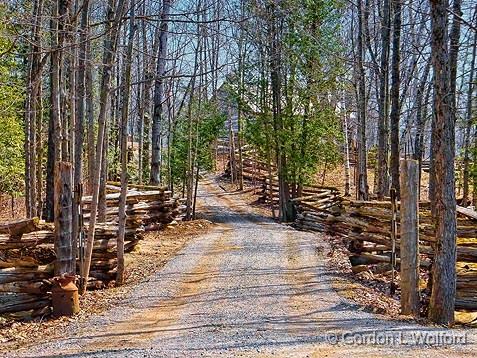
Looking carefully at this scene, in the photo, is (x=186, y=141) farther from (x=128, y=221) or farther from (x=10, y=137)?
(x=128, y=221)

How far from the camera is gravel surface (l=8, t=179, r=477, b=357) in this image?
16.8 feet

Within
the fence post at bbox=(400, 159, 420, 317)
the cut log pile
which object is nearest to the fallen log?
the cut log pile

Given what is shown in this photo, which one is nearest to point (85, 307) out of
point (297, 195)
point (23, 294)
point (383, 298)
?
point (23, 294)

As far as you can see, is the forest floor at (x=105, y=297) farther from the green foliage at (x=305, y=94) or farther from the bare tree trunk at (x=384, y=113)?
the green foliage at (x=305, y=94)

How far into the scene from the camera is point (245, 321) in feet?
21.5

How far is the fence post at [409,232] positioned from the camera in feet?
23.9

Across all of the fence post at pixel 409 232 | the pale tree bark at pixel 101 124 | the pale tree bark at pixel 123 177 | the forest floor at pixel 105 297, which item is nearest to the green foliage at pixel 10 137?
the forest floor at pixel 105 297

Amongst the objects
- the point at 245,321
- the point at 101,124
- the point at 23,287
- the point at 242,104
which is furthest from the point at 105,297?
the point at 242,104

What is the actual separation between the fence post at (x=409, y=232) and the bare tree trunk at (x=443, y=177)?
0.43m

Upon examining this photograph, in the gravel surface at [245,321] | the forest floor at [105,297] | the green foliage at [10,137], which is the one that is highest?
the green foliage at [10,137]

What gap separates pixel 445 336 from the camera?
5641mm

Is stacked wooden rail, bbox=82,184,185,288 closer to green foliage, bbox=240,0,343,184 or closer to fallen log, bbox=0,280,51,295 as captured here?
fallen log, bbox=0,280,51,295

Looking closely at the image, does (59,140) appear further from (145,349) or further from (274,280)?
(145,349)

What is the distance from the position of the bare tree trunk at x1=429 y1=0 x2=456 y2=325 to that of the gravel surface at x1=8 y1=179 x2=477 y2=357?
0.74 meters
